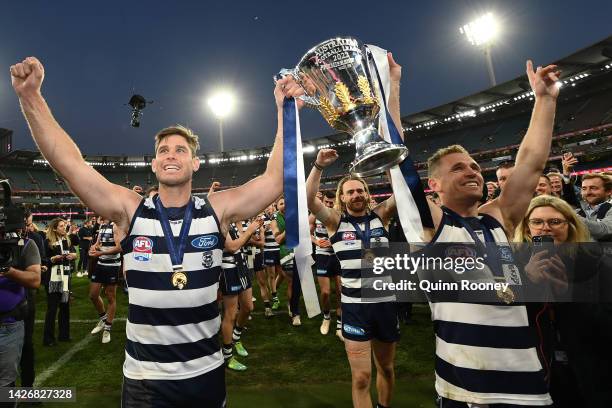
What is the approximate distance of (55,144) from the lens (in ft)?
5.74

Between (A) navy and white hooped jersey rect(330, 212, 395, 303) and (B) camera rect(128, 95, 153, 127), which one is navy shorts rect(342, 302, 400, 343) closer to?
(A) navy and white hooped jersey rect(330, 212, 395, 303)

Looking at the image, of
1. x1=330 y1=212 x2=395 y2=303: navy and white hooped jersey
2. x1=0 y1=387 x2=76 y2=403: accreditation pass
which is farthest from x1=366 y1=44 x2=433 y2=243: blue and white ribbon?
x1=0 y1=387 x2=76 y2=403: accreditation pass

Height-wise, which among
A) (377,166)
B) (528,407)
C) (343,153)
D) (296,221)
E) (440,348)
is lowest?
(528,407)

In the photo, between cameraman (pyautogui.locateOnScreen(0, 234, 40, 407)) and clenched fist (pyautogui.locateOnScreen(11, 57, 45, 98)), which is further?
cameraman (pyautogui.locateOnScreen(0, 234, 40, 407))

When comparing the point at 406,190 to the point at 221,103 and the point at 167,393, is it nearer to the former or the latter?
the point at 167,393

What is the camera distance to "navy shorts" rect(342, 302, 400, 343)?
3.08 m

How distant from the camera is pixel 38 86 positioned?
175 centimetres

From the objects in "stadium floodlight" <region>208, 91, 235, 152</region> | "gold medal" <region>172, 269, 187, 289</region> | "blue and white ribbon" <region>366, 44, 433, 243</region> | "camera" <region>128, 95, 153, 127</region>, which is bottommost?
"gold medal" <region>172, 269, 187, 289</region>

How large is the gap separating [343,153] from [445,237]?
3816 centimetres

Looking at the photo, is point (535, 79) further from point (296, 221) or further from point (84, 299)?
point (84, 299)

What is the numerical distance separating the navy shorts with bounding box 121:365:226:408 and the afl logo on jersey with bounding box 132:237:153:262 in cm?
64

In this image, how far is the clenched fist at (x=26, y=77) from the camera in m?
1.69

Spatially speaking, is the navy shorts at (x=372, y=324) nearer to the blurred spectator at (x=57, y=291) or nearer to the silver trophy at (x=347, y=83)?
the silver trophy at (x=347, y=83)

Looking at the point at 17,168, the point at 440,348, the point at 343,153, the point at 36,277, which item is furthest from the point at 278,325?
the point at 17,168
